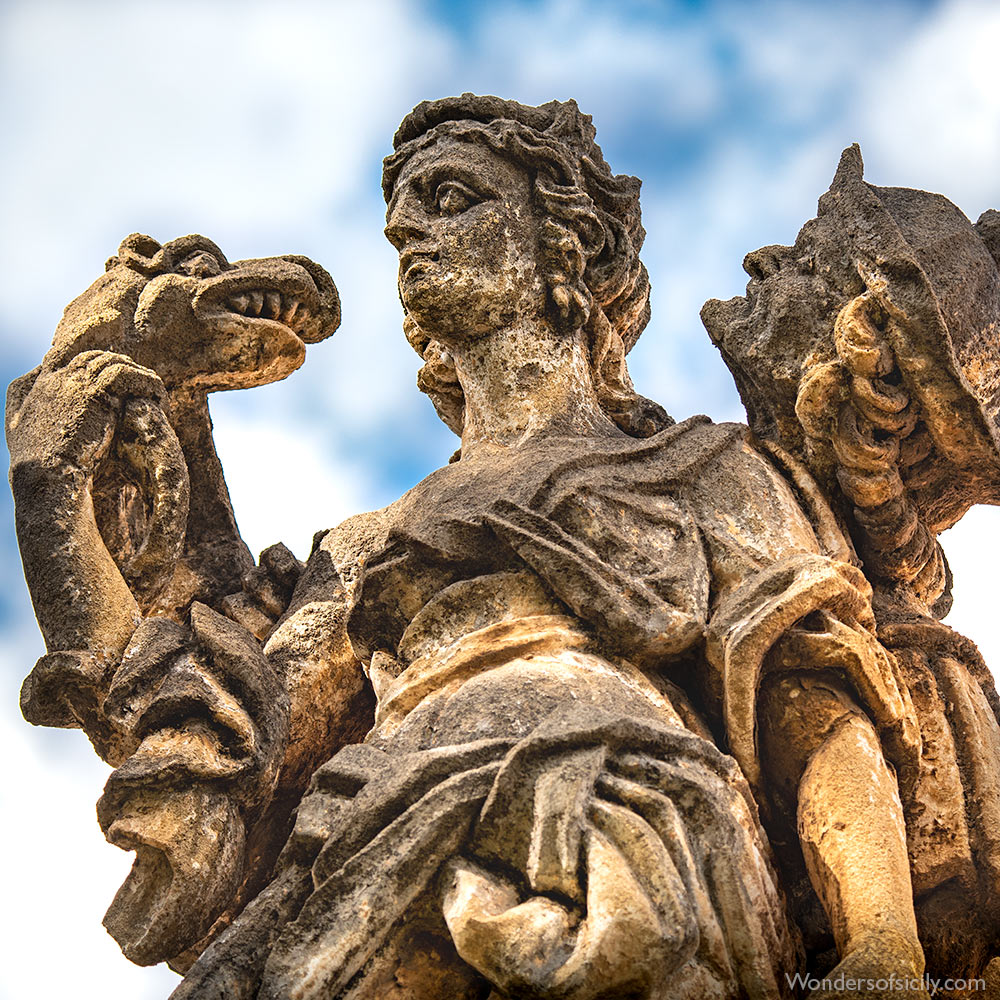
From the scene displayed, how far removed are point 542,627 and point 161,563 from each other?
1.39 m

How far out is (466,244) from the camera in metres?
4.73

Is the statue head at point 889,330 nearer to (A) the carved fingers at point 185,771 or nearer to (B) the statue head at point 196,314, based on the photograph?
(B) the statue head at point 196,314

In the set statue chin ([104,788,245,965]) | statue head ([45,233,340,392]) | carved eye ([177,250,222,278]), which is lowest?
statue chin ([104,788,245,965])

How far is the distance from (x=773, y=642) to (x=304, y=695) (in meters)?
1.62

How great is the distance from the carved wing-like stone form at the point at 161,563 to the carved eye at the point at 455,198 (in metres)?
0.51

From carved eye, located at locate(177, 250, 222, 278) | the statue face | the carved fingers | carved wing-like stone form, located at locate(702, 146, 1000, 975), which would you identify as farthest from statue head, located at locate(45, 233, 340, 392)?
carved wing-like stone form, located at locate(702, 146, 1000, 975)

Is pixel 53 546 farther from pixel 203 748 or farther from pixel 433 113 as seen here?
pixel 433 113

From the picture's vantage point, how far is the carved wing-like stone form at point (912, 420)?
11.9ft

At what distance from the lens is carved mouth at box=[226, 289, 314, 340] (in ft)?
15.2

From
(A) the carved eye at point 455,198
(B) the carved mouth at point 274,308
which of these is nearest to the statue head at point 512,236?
(A) the carved eye at point 455,198

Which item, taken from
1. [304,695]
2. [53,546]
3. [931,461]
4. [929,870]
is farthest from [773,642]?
[53,546]

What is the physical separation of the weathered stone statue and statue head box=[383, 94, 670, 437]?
2 cm

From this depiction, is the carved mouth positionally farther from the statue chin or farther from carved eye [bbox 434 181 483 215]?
the statue chin

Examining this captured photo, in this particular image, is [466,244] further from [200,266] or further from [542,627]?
[542,627]
